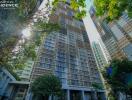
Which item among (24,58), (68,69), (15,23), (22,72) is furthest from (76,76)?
(15,23)

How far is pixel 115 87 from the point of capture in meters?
21.6

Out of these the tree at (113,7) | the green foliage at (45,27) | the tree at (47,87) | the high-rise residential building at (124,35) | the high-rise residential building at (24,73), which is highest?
the high-rise residential building at (124,35)

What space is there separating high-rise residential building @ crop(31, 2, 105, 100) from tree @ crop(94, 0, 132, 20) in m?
27.2

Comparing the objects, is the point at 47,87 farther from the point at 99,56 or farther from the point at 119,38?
the point at 99,56

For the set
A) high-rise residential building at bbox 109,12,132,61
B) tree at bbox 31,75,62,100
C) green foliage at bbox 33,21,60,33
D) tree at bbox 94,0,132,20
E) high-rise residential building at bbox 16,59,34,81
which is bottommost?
tree at bbox 94,0,132,20

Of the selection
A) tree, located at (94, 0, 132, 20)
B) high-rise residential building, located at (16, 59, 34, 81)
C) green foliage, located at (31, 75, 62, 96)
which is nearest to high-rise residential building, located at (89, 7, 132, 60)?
green foliage, located at (31, 75, 62, 96)

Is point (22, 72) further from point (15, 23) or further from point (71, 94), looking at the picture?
point (15, 23)

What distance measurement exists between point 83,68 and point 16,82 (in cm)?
2283

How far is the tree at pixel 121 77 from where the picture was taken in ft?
67.2

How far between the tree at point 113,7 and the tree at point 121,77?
1646 cm

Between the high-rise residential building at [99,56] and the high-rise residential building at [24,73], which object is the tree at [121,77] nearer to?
the high-rise residential building at [24,73]

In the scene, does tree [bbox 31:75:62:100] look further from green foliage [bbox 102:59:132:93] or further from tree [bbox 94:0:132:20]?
tree [bbox 94:0:132:20]

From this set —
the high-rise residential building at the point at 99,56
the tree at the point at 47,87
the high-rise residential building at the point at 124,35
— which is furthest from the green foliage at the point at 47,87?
the high-rise residential building at the point at 99,56

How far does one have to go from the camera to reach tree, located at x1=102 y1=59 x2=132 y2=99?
20.5 metres
